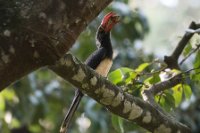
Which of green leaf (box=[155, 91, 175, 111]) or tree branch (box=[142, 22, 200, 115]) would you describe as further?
green leaf (box=[155, 91, 175, 111])

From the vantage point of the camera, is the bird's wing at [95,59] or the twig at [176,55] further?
the bird's wing at [95,59]

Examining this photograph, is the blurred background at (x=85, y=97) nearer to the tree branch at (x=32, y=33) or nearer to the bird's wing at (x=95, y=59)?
the bird's wing at (x=95, y=59)

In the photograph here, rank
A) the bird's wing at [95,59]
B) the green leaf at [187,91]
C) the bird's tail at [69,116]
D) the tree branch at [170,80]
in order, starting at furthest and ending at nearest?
the bird's wing at [95,59] → the green leaf at [187,91] → the tree branch at [170,80] → the bird's tail at [69,116]

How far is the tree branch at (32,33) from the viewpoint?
4.16ft

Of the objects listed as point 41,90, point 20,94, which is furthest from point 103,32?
point 41,90

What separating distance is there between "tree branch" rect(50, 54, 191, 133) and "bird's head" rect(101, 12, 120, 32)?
0.96 meters

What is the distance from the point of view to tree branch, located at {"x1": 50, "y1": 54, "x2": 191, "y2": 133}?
1684 mm

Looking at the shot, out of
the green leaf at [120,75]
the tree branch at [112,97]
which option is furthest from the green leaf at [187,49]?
the tree branch at [112,97]

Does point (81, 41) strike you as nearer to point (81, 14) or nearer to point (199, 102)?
point (199, 102)

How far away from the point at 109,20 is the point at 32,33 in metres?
1.74

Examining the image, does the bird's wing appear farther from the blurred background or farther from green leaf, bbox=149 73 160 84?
the blurred background

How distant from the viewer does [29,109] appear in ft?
15.2

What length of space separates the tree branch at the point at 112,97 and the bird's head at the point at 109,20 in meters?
0.96

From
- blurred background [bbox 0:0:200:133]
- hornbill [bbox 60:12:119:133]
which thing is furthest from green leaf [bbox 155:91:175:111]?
blurred background [bbox 0:0:200:133]
